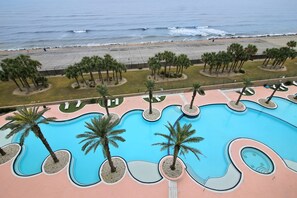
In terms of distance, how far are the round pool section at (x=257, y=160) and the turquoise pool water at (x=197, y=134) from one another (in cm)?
233

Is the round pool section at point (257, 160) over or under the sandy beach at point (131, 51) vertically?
under

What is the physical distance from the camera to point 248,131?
23969mm

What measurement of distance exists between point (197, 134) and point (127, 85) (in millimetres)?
18499

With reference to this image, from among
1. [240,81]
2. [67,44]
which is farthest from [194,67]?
[67,44]

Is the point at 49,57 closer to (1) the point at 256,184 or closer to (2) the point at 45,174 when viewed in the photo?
(2) the point at 45,174

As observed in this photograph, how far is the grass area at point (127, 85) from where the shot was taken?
102 feet

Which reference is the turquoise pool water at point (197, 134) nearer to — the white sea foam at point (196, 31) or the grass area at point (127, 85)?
the grass area at point (127, 85)

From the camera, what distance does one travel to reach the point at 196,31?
93.8m

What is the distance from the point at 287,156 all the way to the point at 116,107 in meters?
24.7

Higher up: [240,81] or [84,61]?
[84,61]

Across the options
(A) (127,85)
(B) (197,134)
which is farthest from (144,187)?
(A) (127,85)

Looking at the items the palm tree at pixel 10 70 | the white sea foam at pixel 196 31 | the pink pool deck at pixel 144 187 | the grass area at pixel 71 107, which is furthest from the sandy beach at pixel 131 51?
the pink pool deck at pixel 144 187

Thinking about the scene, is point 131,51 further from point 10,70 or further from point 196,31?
point 196,31

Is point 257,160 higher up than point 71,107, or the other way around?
point 71,107
